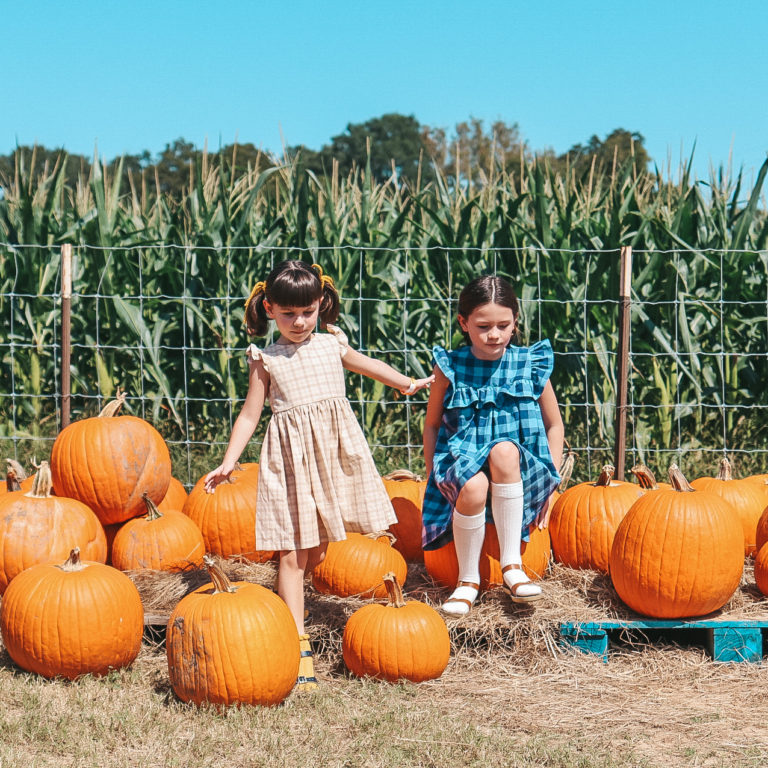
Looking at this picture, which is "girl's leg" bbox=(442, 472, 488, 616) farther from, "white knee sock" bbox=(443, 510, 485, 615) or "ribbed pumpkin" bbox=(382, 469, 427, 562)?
"ribbed pumpkin" bbox=(382, 469, 427, 562)

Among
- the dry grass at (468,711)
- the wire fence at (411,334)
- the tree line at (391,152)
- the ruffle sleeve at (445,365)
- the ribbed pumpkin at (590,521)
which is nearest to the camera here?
the dry grass at (468,711)

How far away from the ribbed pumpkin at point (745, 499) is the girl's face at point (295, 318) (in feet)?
7.07

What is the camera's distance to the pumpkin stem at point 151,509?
418 centimetres

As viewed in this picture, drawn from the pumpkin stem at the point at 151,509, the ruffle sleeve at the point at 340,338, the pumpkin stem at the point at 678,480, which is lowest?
the pumpkin stem at the point at 151,509

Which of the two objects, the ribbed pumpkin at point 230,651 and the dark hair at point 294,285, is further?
the dark hair at point 294,285

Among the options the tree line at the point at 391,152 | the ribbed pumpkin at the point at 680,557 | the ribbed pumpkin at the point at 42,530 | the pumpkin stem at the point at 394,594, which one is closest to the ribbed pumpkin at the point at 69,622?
the ribbed pumpkin at the point at 42,530

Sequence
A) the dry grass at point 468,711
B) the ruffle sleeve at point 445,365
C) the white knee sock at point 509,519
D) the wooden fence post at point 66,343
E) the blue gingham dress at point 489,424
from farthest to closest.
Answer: the wooden fence post at point 66,343 < the ruffle sleeve at point 445,365 < the blue gingham dress at point 489,424 < the white knee sock at point 509,519 < the dry grass at point 468,711

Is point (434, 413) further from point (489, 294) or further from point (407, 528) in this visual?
point (407, 528)

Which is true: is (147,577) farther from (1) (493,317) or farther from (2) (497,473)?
(1) (493,317)

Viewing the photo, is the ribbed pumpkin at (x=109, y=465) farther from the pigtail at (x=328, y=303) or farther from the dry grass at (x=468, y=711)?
the pigtail at (x=328, y=303)

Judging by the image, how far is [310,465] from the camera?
136 inches

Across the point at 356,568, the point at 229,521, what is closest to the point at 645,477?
the point at 356,568

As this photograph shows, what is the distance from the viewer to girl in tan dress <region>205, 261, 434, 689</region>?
134 inches

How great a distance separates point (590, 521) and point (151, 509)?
2074 mm
